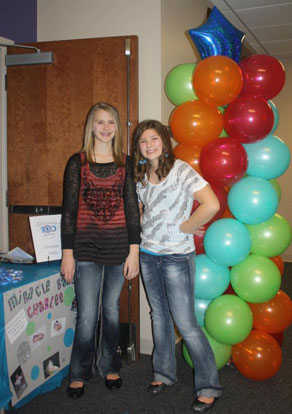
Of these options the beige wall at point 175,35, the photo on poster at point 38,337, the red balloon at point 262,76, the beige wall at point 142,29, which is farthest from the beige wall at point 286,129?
the photo on poster at point 38,337

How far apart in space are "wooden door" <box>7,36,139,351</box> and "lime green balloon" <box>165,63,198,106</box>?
0.89ft

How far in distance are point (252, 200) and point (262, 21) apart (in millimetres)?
2676

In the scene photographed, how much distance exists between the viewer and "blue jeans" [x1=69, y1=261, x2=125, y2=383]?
178 cm

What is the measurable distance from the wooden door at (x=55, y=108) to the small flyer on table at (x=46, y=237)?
41 cm

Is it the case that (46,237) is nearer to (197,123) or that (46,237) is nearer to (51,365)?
(51,365)

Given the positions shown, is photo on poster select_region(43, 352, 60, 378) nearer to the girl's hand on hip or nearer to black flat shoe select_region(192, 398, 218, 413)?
the girl's hand on hip

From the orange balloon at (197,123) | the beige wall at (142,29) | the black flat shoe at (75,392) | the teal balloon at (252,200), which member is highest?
the beige wall at (142,29)

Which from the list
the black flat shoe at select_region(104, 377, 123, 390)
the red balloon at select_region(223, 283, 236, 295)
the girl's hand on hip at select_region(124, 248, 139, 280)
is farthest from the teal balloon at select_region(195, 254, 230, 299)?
the black flat shoe at select_region(104, 377, 123, 390)

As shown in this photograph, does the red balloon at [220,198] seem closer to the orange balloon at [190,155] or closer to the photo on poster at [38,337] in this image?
the orange balloon at [190,155]

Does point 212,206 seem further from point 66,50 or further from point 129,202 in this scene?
point 66,50

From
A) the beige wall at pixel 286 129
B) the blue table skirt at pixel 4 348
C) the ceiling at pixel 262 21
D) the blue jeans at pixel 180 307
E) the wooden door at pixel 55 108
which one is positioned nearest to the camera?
the blue table skirt at pixel 4 348

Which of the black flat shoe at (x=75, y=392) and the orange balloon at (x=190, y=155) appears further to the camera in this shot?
the orange balloon at (x=190, y=155)

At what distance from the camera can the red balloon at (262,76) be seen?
191cm

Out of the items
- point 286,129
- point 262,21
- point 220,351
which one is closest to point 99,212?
point 220,351
